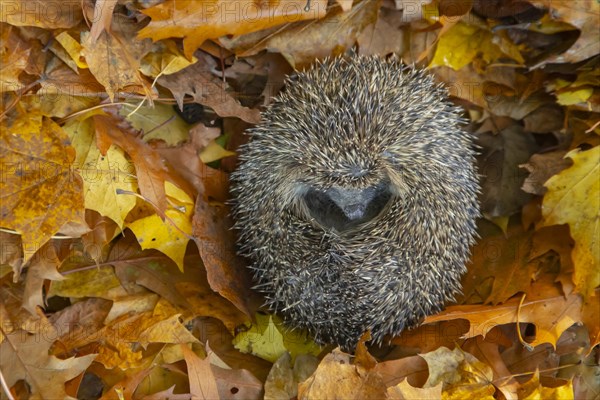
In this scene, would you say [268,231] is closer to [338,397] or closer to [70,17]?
[338,397]

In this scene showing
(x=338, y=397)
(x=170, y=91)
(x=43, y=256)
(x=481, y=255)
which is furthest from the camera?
(x=481, y=255)

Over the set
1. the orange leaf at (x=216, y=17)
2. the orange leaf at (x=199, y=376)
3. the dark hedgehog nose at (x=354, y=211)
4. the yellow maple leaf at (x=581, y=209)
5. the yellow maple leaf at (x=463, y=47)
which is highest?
the orange leaf at (x=216, y=17)

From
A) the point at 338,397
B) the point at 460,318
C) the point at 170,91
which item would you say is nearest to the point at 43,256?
the point at 170,91

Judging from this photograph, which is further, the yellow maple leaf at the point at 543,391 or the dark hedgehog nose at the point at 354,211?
the dark hedgehog nose at the point at 354,211

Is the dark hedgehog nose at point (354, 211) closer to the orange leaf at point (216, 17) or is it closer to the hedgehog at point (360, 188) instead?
the hedgehog at point (360, 188)

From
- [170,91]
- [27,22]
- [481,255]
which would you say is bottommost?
[481,255]

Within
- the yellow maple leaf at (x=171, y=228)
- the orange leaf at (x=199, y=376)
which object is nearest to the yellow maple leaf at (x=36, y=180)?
the yellow maple leaf at (x=171, y=228)

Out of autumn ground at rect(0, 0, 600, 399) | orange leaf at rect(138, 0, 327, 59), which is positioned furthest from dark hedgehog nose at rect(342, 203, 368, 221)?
orange leaf at rect(138, 0, 327, 59)

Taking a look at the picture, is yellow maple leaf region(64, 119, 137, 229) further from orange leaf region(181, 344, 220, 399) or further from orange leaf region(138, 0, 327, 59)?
orange leaf region(181, 344, 220, 399)
